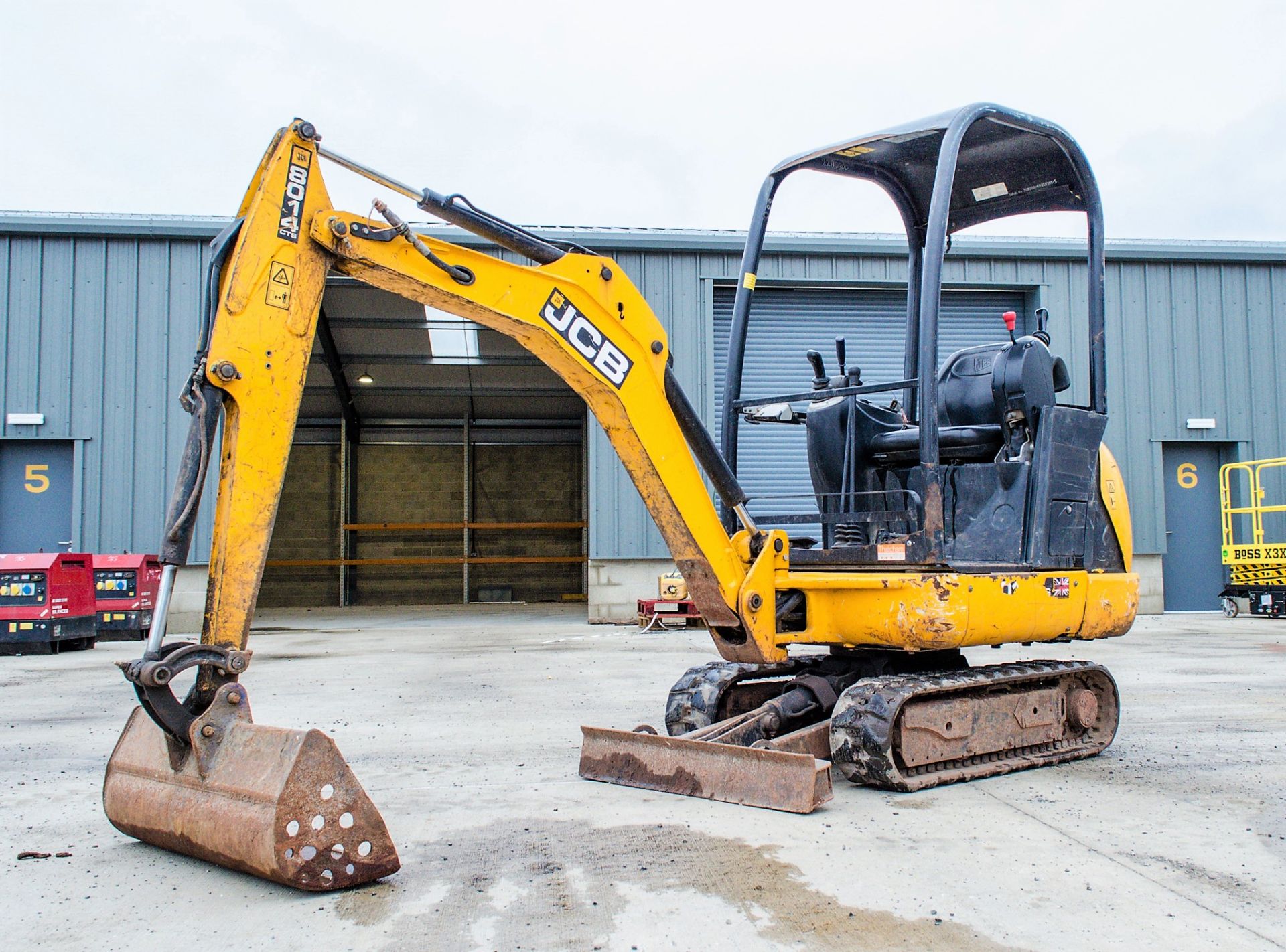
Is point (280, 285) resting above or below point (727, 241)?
below

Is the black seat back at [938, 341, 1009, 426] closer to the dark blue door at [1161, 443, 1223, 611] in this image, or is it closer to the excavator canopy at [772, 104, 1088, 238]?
the excavator canopy at [772, 104, 1088, 238]

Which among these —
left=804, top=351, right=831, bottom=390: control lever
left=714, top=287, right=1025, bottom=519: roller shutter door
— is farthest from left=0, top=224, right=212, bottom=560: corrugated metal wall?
left=804, top=351, right=831, bottom=390: control lever

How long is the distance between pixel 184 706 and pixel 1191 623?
1569cm

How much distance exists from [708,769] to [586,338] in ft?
6.97

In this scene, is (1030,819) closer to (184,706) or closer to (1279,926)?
(1279,926)

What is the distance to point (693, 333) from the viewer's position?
16844 mm

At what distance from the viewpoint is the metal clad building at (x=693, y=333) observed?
1557cm

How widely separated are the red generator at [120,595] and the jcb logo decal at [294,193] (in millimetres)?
12165

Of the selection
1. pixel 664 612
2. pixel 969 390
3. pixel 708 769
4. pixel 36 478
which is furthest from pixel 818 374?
pixel 36 478

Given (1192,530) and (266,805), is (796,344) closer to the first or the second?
(1192,530)

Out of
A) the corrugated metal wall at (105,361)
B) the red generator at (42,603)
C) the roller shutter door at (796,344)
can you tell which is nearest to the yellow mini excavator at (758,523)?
the red generator at (42,603)

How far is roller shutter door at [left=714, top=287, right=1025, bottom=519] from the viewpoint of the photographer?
55.3ft

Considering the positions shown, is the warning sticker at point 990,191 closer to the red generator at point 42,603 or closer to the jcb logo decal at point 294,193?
the jcb logo decal at point 294,193

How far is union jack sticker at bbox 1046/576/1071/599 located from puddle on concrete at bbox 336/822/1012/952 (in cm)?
243
